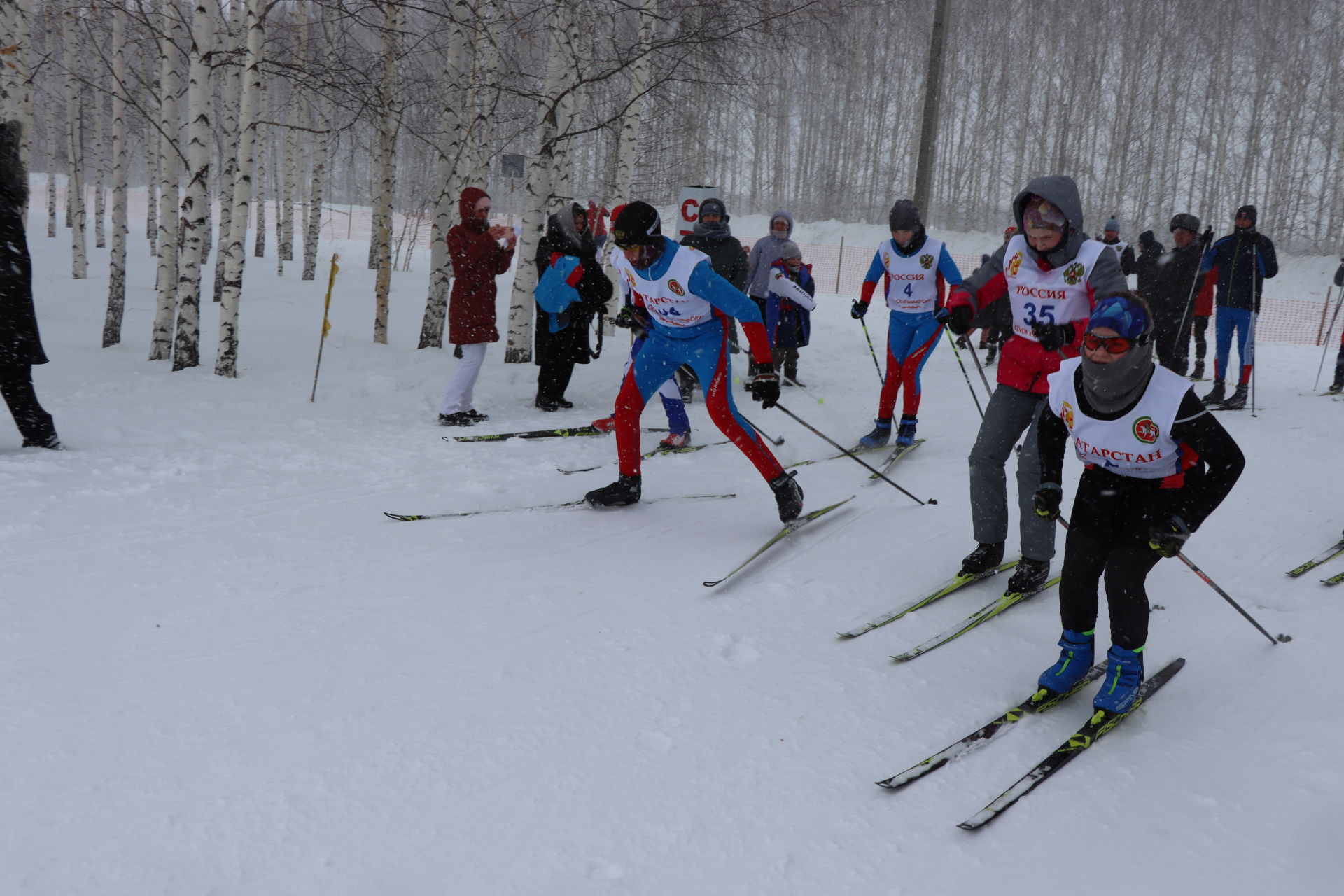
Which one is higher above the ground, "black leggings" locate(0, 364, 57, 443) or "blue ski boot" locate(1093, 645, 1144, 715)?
"black leggings" locate(0, 364, 57, 443)

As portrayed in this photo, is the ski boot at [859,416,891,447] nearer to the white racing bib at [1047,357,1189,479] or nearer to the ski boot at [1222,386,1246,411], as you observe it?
the white racing bib at [1047,357,1189,479]

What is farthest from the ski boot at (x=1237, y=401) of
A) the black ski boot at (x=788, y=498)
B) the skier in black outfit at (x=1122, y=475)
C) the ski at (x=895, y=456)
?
the skier in black outfit at (x=1122, y=475)

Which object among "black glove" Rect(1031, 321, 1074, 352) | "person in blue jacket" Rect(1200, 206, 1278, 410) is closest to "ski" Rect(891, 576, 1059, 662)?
"black glove" Rect(1031, 321, 1074, 352)

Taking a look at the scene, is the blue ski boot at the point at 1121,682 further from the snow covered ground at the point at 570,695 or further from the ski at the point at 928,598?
the ski at the point at 928,598

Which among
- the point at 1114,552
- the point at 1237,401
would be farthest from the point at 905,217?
the point at 1237,401

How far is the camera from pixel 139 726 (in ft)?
8.89

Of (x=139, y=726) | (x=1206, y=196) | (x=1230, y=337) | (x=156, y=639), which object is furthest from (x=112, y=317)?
(x=1206, y=196)

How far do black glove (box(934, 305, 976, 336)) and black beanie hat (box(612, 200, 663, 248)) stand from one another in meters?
1.55

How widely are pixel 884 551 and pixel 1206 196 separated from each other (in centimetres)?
3418

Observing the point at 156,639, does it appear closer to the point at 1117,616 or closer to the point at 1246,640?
the point at 1117,616

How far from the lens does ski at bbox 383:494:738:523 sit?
4848mm

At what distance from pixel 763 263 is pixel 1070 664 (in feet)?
21.0

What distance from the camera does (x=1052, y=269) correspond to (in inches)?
156

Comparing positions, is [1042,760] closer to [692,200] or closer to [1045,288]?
[1045,288]
